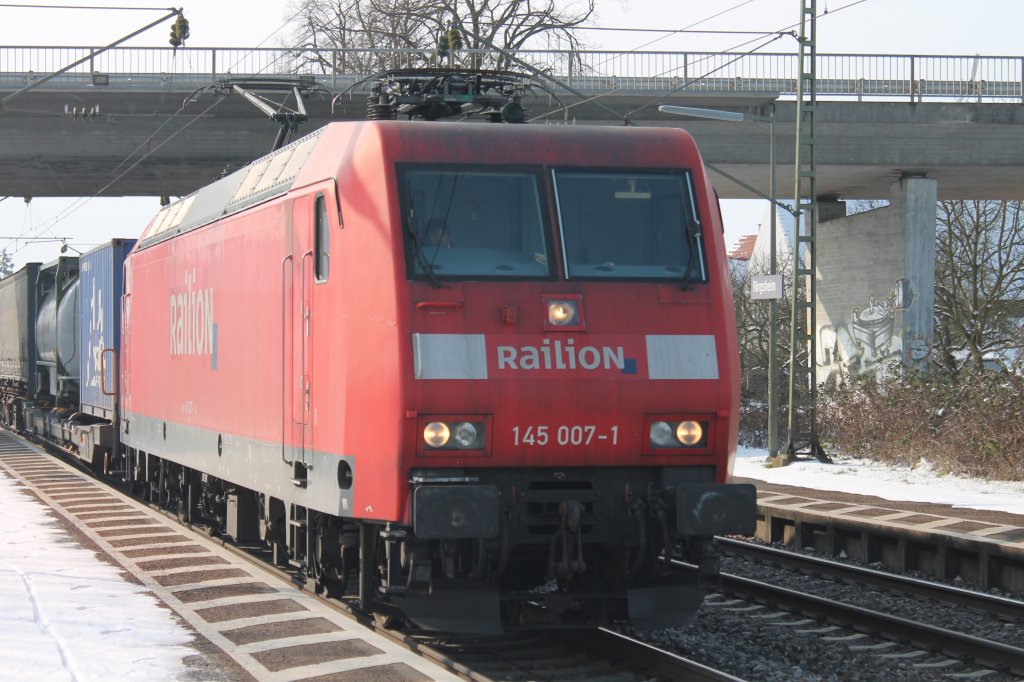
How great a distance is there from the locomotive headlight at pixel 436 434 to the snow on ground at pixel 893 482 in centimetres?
743

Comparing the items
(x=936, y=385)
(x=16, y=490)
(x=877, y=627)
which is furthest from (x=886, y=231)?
(x=877, y=627)

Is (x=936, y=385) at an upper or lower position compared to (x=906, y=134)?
lower

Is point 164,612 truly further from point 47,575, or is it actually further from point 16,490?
point 16,490

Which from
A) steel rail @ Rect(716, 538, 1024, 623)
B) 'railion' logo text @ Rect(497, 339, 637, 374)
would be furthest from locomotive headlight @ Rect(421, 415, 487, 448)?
steel rail @ Rect(716, 538, 1024, 623)

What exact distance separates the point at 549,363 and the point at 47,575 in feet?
17.9

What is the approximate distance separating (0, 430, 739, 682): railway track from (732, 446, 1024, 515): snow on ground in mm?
5962

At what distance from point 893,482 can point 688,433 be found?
11794 millimetres

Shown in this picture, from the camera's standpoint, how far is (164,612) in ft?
31.8

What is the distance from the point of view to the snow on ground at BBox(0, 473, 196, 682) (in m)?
7.86

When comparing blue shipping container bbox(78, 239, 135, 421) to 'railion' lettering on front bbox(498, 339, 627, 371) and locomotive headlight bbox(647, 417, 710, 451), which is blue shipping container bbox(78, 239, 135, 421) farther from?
locomotive headlight bbox(647, 417, 710, 451)

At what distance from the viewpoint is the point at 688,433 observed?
834 cm

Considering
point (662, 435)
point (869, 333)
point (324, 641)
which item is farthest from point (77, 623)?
point (869, 333)

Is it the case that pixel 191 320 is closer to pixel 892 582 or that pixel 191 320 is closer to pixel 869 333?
pixel 892 582

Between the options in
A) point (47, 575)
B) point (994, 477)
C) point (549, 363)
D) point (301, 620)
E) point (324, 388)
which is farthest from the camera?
point (994, 477)
